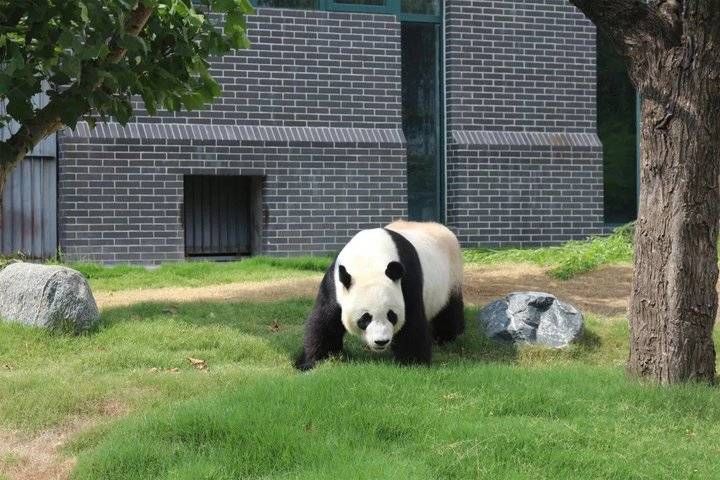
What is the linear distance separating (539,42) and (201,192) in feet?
18.7

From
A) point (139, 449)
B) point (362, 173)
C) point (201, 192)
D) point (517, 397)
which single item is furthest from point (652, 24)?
point (201, 192)

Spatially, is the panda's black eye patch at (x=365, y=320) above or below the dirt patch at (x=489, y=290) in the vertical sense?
above

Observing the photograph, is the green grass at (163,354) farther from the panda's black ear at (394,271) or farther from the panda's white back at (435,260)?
the panda's black ear at (394,271)

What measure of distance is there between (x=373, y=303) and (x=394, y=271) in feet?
A: 0.89

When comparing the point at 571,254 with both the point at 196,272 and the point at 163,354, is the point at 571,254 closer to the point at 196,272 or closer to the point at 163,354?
the point at 196,272

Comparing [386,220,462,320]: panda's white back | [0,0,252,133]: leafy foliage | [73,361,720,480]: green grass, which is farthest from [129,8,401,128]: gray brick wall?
[73,361,720,480]: green grass

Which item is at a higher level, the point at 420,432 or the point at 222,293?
the point at 222,293

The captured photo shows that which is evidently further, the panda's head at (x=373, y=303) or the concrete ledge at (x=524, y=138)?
the concrete ledge at (x=524, y=138)

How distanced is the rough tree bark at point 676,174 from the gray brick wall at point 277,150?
8364mm

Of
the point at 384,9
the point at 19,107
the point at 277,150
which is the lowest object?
the point at 19,107

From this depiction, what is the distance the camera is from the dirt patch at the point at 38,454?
4.99m

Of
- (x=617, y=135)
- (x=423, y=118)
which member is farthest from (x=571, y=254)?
(x=617, y=135)

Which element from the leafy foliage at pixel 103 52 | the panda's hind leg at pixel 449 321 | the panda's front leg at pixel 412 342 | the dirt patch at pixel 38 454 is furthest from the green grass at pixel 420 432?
the panda's hind leg at pixel 449 321

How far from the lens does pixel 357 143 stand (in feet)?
47.6
